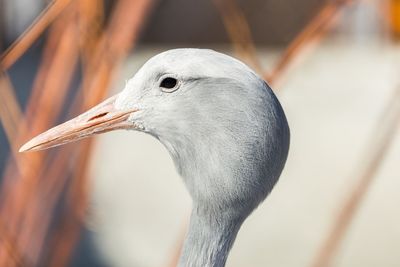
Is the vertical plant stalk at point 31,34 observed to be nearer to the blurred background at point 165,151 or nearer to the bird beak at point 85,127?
the blurred background at point 165,151

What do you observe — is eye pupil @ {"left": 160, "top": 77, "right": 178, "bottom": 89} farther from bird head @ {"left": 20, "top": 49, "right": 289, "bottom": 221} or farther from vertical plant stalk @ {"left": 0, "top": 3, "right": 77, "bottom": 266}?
vertical plant stalk @ {"left": 0, "top": 3, "right": 77, "bottom": 266}

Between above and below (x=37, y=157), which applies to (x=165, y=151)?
above

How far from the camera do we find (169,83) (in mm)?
1228

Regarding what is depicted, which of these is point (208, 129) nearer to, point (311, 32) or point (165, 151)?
point (311, 32)

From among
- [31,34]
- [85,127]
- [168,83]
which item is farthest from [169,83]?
[31,34]

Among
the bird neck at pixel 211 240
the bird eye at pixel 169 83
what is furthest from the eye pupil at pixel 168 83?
the bird neck at pixel 211 240

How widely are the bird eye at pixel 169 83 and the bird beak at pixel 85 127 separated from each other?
0.05 metres

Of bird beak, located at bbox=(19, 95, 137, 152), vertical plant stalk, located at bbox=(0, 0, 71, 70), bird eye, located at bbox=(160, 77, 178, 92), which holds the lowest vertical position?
bird beak, located at bbox=(19, 95, 137, 152)

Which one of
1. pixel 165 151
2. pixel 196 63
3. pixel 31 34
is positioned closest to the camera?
pixel 196 63

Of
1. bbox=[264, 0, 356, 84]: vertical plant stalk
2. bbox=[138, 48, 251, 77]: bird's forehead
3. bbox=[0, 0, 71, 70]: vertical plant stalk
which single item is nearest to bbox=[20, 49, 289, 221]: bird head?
bbox=[138, 48, 251, 77]: bird's forehead

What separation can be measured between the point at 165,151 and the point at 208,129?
273 centimetres

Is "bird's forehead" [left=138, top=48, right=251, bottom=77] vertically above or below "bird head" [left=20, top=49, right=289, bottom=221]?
above

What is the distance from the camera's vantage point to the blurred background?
1576 millimetres

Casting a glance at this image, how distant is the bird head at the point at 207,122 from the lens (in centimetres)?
117
